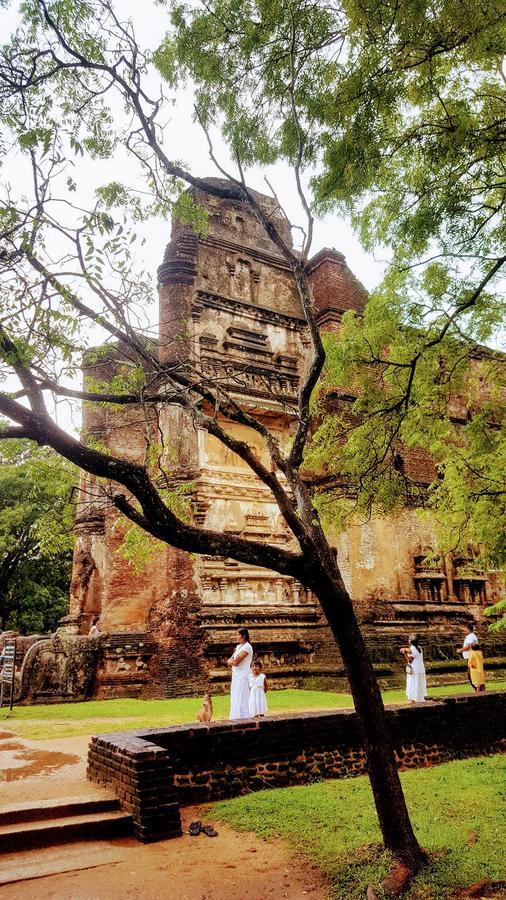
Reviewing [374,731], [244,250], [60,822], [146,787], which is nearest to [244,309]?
[244,250]

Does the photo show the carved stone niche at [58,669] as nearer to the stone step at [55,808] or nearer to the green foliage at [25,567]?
the green foliage at [25,567]

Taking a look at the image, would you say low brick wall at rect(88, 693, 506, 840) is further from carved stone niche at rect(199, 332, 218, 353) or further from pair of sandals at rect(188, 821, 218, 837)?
carved stone niche at rect(199, 332, 218, 353)

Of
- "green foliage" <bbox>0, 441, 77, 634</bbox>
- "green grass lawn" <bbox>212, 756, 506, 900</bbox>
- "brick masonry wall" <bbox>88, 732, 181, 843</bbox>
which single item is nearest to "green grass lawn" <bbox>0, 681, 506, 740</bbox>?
"green grass lawn" <bbox>212, 756, 506, 900</bbox>

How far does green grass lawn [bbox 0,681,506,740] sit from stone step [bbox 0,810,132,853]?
3.52m

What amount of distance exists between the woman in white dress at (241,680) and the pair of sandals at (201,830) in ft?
10.8

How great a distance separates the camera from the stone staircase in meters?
4.55

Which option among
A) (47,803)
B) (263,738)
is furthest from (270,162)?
(47,803)

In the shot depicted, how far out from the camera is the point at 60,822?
15.6 feet

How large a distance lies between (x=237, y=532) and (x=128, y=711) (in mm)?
4936

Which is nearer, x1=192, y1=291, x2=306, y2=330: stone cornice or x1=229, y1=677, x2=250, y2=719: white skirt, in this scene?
x1=229, y1=677, x2=250, y2=719: white skirt

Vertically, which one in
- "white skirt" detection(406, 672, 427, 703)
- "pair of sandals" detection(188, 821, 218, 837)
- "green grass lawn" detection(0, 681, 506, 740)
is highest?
"white skirt" detection(406, 672, 427, 703)

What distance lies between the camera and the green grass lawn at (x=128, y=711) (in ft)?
28.4

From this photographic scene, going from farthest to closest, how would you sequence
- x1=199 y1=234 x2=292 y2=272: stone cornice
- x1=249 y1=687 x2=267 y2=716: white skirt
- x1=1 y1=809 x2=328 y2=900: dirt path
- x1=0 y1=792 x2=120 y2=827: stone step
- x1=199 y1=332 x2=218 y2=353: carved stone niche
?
x1=199 y1=234 x2=292 y2=272: stone cornice
x1=199 y1=332 x2=218 y2=353: carved stone niche
x1=249 y1=687 x2=267 y2=716: white skirt
x1=0 y1=792 x2=120 y2=827: stone step
x1=1 y1=809 x2=328 y2=900: dirt path

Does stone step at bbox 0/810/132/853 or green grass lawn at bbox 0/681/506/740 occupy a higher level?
green grass lawn at bbox 0/681/506/740
